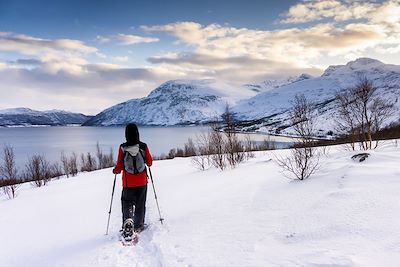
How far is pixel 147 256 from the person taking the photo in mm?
5629

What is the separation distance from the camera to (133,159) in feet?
23.2

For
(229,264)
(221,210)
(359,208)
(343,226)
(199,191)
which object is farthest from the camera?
(199,191)

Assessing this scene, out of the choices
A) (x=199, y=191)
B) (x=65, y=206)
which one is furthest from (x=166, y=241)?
(x=65, y=206)

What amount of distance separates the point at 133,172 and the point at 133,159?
0.94ft

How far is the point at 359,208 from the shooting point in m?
5.62

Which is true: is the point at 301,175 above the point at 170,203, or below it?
above

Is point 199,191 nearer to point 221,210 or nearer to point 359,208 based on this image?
point 221,210

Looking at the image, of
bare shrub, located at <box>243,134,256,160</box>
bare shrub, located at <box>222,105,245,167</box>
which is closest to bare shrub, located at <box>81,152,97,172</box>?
bare shrub, located at <box>243,134,256,160</box>

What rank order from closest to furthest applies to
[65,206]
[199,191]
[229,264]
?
[229,264] < [199,191] < [65,206]

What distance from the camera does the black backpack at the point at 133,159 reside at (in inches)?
277

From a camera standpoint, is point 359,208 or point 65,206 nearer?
point 359,208

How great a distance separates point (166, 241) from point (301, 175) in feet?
15.7

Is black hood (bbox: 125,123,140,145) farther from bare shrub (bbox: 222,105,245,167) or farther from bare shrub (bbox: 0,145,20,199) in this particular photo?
bare shrub (bbox: 0,145,20,199)

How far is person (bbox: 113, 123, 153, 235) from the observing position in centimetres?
703
